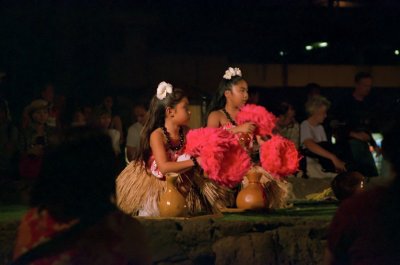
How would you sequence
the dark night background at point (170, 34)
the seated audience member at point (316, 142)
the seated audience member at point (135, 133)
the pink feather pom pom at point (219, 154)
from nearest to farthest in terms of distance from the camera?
the pink feather pom pom at point (219, 154), the seated audience member at point (316, 142), the seated audience member at point (135, 133), the dark night background at point (170, 34)

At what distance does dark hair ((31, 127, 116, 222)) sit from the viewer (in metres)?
3.23

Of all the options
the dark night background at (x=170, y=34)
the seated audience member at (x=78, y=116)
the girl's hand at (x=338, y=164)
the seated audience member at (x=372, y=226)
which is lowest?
the seated audience member at (x=372, y=226)

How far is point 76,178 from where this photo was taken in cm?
322

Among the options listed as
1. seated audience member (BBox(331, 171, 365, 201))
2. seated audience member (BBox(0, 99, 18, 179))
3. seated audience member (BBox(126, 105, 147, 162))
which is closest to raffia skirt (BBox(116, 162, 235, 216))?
seated audience member (BBox(331, 171, 365, 201))

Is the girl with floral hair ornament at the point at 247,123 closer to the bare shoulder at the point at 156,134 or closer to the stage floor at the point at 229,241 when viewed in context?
the bare shoulder at the point at 156,134

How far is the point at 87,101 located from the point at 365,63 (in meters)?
5.62

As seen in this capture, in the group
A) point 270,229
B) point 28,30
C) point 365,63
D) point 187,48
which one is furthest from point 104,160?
point 365,63

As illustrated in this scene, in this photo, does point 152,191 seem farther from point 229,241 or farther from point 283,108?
point 283,108

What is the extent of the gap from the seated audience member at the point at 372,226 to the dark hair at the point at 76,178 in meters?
0.96

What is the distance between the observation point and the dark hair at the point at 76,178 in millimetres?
3227

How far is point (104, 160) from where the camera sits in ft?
10.7

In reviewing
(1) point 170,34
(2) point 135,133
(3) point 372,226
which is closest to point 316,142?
(2) point 135,133

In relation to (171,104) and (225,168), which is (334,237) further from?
(171,104)

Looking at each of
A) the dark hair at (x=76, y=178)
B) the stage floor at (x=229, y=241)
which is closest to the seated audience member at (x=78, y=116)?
the stage floor at (x=229, y=241)
